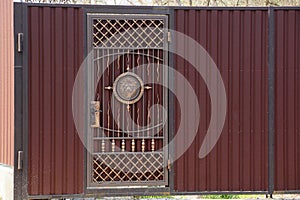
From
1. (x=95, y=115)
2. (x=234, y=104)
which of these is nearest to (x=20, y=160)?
(x=95, y=115)

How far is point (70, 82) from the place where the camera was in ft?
16.7

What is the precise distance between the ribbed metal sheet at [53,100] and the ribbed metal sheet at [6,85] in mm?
314

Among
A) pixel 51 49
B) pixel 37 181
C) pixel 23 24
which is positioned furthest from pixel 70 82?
pixel 37 181

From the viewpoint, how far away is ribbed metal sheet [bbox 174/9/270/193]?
17.2ft

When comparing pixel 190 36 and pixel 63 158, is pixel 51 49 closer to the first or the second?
pixel 63 158

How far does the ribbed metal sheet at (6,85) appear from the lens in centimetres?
520

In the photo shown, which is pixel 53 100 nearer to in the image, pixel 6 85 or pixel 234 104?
pixel 6 85

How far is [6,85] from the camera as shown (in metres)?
5.39

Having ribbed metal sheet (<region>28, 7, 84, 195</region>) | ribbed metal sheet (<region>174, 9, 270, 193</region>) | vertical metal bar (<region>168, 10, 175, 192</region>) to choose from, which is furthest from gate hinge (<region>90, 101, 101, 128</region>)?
ribbed metal sheet (<region>174, 9, 270, 193</region>)

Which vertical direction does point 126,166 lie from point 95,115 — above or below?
below

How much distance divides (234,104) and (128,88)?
1276 millimetres

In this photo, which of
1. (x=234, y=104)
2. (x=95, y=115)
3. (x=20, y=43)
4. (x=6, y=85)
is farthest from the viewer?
(x=6, y=85)

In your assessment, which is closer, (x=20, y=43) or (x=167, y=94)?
(x=20, y=43)

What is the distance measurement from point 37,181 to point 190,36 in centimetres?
244
